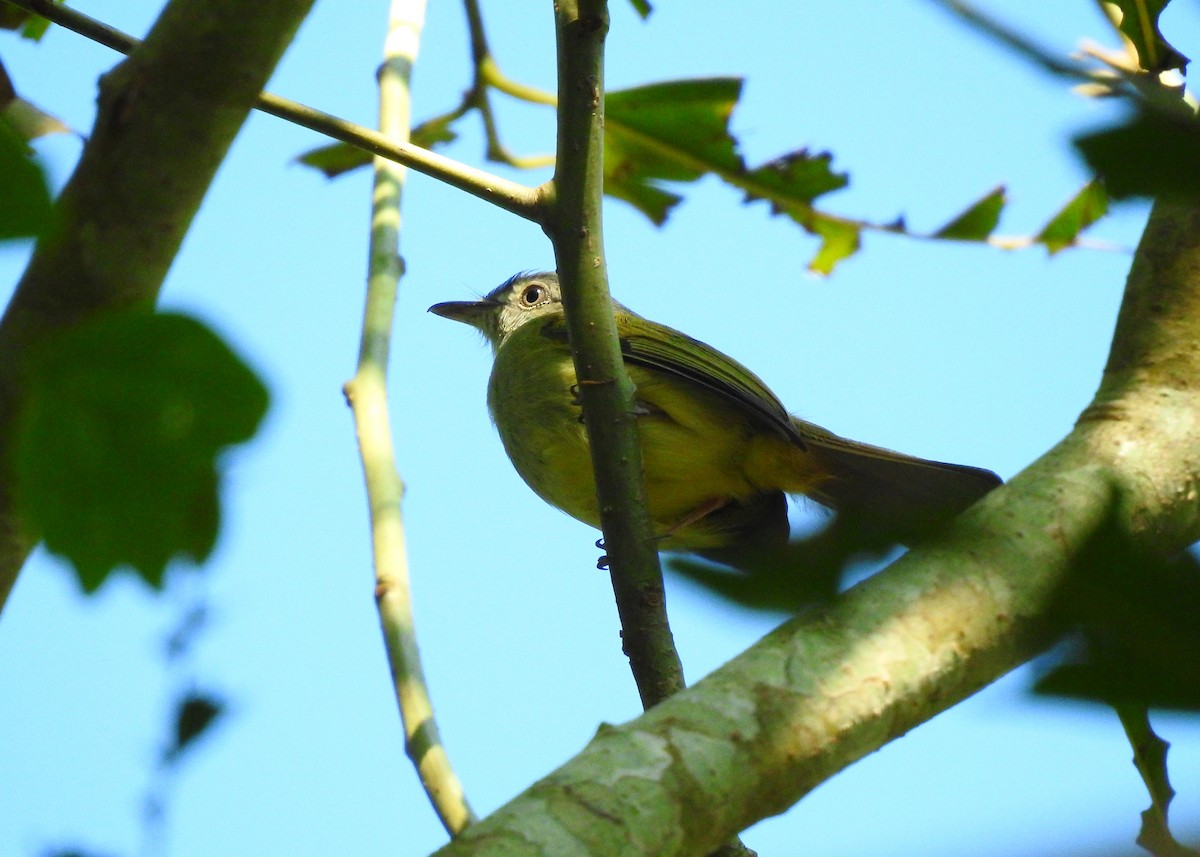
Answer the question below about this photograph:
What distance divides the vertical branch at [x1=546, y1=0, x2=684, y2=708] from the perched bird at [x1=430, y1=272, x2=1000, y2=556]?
4.58 ft

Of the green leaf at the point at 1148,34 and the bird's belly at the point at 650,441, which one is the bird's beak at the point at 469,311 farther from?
Result: the green leaf at the point at 1148,34

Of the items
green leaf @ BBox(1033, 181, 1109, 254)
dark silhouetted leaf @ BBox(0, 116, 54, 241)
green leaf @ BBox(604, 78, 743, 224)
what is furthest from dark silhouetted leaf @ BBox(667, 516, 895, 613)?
green leaf @ BBox(1033, 181, 1109, 254)

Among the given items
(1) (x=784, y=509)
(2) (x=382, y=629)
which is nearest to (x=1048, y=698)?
(2) (x=382, y=629)

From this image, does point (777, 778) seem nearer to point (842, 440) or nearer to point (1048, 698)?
point (1048, 698)

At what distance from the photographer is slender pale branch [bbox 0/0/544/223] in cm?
222

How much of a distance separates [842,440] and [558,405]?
110 cm

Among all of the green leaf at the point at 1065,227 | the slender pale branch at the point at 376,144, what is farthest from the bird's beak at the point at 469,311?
the slender pale branch at the point at 376,144

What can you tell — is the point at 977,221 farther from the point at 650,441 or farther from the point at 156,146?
the point at 156,146

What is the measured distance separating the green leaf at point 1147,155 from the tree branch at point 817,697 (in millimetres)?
796

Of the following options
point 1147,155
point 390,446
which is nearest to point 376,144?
point 390,446

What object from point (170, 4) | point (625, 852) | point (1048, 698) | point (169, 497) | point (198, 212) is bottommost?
point (625, 852)

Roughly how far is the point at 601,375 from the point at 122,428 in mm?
2179

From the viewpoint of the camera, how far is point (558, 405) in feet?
14.4

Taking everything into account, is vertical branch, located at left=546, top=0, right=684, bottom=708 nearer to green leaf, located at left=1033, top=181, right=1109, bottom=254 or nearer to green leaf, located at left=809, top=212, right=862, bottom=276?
green leaf, located at left=809, top=212, right=862, bottom=276
